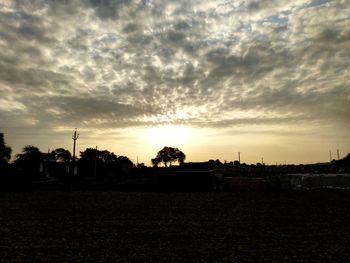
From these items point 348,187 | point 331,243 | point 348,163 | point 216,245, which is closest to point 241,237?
point 216,245

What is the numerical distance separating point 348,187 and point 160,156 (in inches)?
5209

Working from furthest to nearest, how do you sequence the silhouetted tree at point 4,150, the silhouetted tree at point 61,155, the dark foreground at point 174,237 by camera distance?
1. the silhouetted tree at point 61,155
2. the silhouetted tree at point 4,150
3. the dark foreground at point 174,237

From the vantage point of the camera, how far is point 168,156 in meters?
172

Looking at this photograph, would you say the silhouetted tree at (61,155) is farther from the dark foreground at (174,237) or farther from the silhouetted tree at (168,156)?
the dark foreground at (174,237)

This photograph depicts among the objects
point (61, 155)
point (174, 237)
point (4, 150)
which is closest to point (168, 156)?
point (61, 155)

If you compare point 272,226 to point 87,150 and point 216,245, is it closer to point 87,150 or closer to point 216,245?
point 216,245

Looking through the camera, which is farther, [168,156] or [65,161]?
[168,156]

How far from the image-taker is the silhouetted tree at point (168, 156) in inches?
6781

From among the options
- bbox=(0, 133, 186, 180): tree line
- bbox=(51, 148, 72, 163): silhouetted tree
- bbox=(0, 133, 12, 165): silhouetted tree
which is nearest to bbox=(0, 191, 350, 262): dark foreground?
bbox=(0, 133, 186, 180): tree line

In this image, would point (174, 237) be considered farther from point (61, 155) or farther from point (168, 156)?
point (168, 156)

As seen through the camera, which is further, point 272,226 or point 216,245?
point 272,226

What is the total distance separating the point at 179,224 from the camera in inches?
571

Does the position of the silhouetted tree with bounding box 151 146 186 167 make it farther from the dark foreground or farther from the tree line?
the dark foreground

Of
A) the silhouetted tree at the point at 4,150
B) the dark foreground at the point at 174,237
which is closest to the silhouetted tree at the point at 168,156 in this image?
the silhouetted tree at the point at 4,150
